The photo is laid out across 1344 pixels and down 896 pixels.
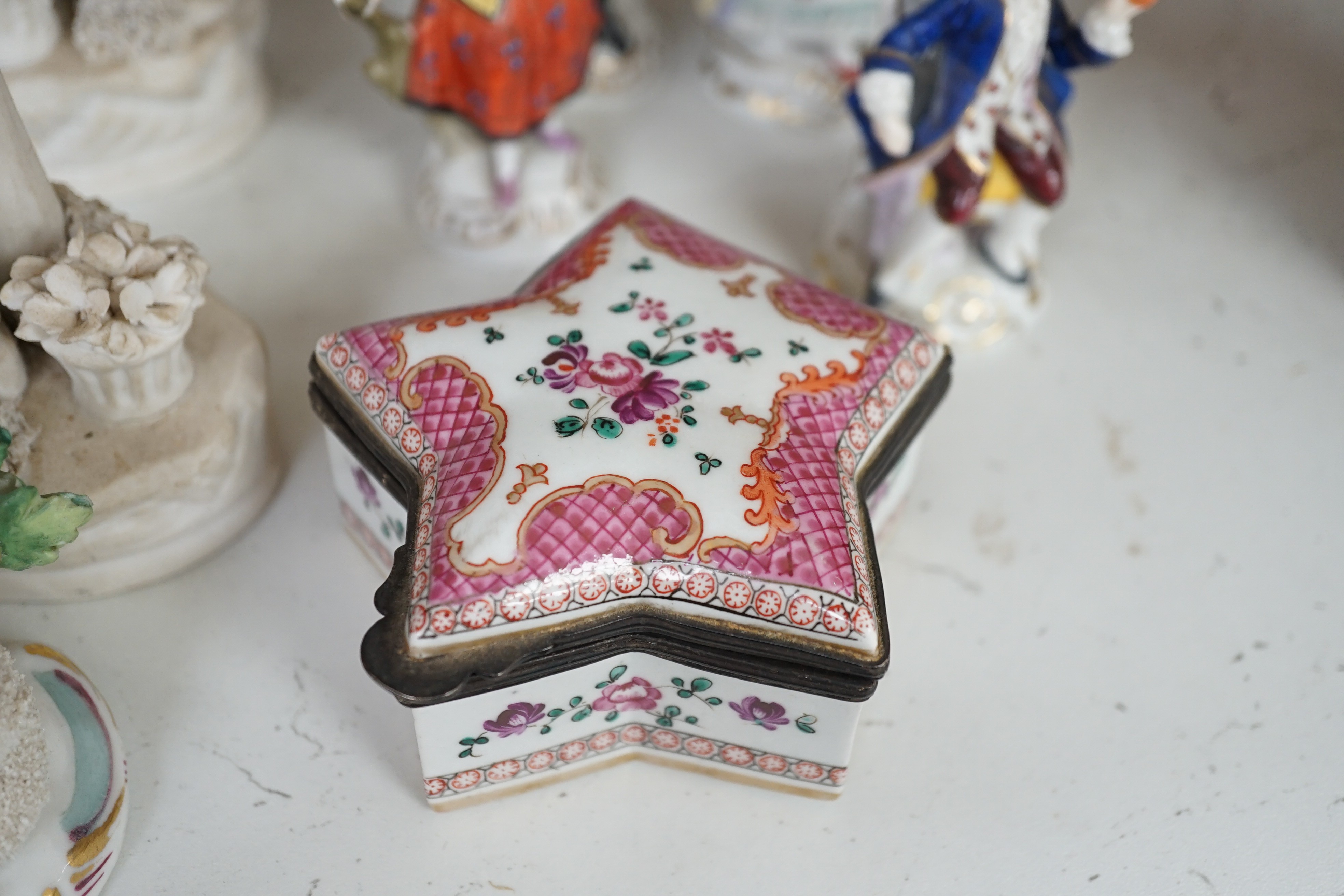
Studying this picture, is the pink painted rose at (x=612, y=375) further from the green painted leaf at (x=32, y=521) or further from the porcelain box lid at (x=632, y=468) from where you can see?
the green painted leaf at (x=32, y=521)

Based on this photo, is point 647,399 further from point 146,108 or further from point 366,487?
point 146,108

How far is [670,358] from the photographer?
0.83 metres

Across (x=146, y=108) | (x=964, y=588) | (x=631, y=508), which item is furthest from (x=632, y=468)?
(x=146, y=108)

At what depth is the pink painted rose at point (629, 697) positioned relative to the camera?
80cm

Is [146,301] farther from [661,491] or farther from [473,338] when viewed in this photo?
[661,491]

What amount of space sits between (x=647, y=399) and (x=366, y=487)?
0.21m

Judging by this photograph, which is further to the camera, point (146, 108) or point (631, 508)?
point (146, 108)

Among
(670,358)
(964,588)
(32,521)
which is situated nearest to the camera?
(32,521)

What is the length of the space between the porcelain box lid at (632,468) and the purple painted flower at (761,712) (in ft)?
0.09

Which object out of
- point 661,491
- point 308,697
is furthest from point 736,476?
point 308,697

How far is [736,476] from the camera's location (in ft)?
2.54

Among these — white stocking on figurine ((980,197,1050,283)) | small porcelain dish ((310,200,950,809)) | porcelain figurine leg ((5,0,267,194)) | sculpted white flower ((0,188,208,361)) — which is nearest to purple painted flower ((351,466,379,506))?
small porcelain dish ((310,200,950,809))

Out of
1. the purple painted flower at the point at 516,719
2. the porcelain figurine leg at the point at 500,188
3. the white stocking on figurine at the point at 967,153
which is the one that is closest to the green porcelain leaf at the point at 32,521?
the purple painted flower at the point at 516,719

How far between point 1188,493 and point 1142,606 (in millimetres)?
126
